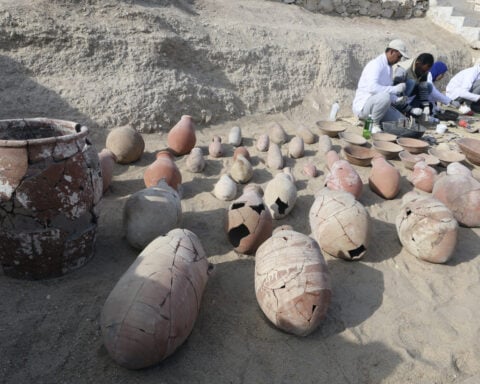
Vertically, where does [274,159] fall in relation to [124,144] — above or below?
below

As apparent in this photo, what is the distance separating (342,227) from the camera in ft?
9.62

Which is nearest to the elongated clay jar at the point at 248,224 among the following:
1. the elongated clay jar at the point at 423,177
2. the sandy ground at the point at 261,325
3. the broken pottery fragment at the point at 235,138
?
the sandy ground at the point at 261,325

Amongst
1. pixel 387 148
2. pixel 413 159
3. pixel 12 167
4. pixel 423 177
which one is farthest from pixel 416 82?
pixel 12 167

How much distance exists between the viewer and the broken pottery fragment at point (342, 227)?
9.61ft

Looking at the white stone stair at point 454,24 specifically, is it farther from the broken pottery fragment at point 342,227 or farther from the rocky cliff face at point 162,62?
the broken pottery fragment at point 342,227

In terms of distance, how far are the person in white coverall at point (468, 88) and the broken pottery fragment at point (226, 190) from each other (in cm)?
664

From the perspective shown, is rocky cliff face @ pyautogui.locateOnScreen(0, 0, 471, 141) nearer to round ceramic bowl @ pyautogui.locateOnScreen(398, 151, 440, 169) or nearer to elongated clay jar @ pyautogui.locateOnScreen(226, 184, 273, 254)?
round ceramic bowl @ pyautogui.locateOnScreen(398, 151, 440, 169)

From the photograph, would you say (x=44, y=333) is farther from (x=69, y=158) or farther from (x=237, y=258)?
(x=237, y=258)

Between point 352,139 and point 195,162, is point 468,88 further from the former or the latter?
point 195,162

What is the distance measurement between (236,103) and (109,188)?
2925mm

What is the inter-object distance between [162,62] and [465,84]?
651 cm

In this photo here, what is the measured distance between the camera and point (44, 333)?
87.0 inches

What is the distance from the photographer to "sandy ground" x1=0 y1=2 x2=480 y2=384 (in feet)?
6.82

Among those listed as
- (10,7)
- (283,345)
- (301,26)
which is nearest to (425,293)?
(283,345)
